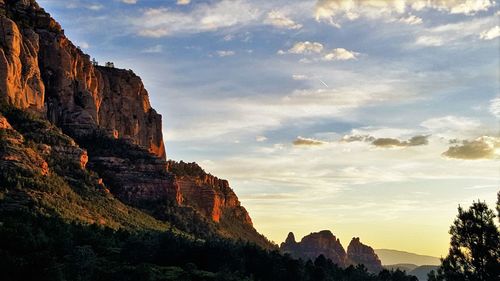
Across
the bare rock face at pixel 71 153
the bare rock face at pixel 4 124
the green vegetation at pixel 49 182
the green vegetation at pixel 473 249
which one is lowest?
the green vegetation at pixel 473 249

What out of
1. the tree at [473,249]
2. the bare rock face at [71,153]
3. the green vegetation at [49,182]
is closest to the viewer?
the tree at [473,249]

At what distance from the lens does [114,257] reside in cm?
10825

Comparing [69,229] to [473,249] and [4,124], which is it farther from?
[473,249]

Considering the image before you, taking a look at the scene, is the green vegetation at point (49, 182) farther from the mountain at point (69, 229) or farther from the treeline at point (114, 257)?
the treeline at point (114, 257)

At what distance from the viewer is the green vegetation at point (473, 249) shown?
5573 centimetres

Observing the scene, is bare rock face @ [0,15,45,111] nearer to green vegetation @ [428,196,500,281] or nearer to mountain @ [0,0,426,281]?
mountain @ [0,0,426,281]

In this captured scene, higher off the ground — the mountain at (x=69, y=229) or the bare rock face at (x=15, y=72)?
the bare rock face at (x=15, y=72)

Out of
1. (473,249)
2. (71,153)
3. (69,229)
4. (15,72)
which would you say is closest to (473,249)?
(473,249)

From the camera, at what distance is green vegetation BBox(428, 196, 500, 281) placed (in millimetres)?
55731

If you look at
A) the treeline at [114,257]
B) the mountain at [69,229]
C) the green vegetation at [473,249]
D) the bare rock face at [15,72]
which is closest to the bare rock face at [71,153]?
the mountain at [69,229]

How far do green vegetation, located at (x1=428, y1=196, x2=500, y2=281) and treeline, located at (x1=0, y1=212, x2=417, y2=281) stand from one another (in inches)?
1650

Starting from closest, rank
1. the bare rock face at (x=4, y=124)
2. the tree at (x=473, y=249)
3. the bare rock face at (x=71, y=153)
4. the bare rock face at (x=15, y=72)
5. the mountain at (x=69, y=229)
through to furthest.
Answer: the tree at (x=473, y=249), the mountain at (x=69, y=229), the bare rock face at (x=4, y=124), the bare rock face at (x=71, y=153), the bare rock face at (x=15, y=72)

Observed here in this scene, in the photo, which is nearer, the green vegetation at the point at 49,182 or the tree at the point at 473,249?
the tree at the point at 473,249

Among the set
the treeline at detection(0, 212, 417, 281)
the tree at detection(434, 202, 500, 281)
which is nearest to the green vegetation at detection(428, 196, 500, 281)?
the tree at detection(434, 202, 500, 281)
